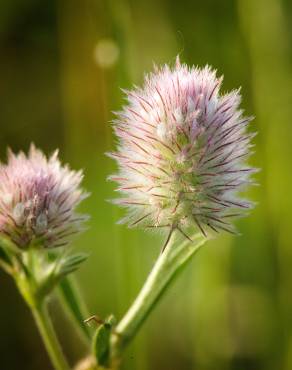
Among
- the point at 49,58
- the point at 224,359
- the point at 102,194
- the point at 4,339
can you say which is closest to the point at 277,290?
the point at 224,359

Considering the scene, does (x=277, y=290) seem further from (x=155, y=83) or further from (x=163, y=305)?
(x=155, y=83)

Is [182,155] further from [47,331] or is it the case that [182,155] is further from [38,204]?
[47,331]

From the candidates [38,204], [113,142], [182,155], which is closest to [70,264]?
[38,204]

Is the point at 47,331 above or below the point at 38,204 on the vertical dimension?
below

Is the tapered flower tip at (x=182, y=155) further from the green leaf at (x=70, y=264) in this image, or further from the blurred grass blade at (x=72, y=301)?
the blurred grass blade at (x=72, y=301)

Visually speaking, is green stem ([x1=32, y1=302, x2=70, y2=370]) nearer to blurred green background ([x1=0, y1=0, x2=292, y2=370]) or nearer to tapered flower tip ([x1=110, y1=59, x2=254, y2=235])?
tapered flower tip ([x1=110, y1=59, x2=254, y2=235])
